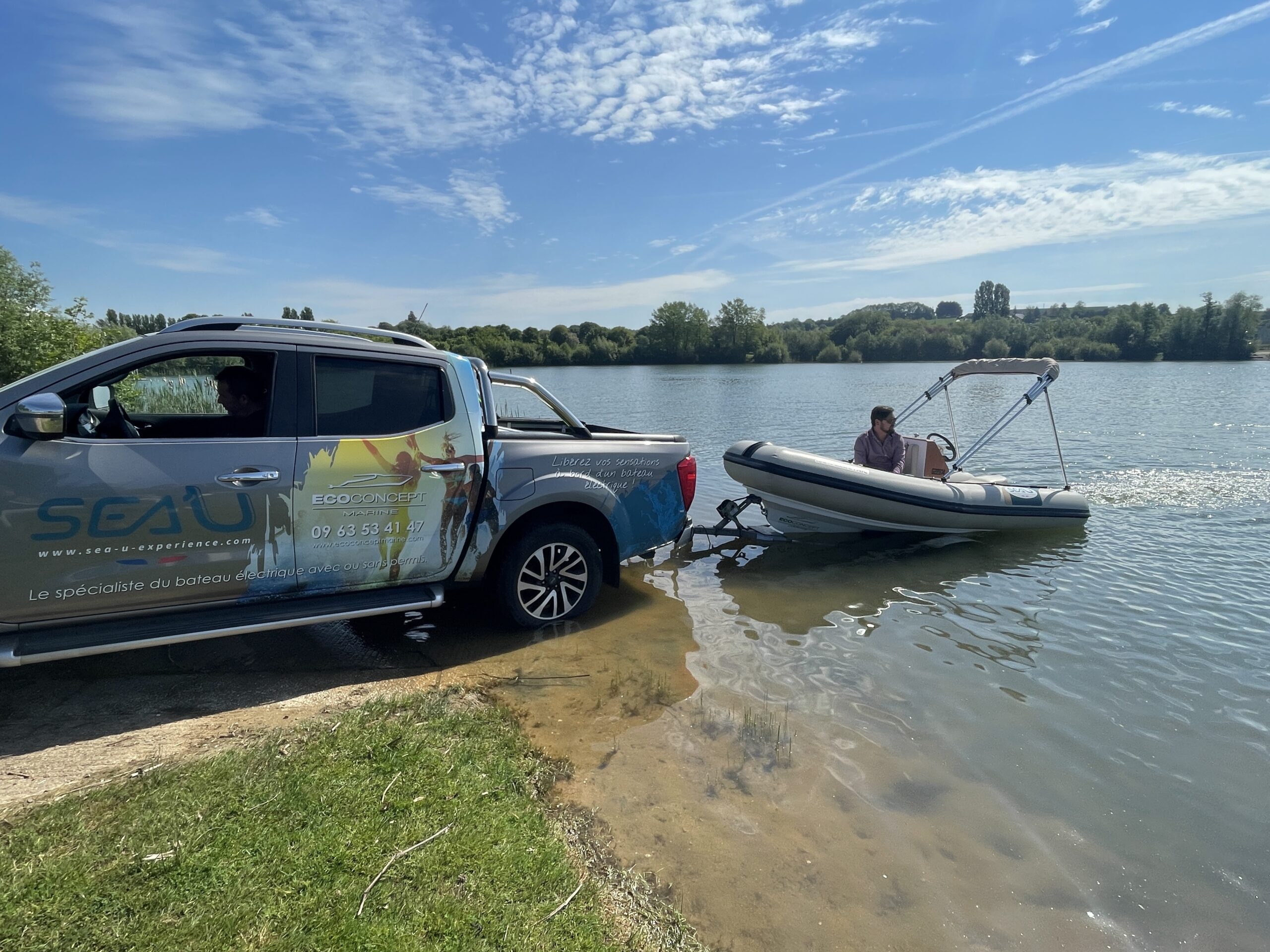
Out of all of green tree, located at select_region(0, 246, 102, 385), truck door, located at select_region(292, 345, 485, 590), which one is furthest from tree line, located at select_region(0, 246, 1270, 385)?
truck door, located at select_region(292, 345, 485, 590)

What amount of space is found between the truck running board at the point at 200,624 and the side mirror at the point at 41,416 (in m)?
0.98

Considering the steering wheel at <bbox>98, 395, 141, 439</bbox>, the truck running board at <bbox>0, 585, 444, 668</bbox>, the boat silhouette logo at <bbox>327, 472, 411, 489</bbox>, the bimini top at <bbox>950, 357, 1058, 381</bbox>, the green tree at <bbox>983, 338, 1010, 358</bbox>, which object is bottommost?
the truck running board at <bbox>0, 585, 444, 668</bbox>

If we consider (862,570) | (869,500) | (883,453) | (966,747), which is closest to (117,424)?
(966,747)

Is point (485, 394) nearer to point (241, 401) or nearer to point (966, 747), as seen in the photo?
point (241, 401)

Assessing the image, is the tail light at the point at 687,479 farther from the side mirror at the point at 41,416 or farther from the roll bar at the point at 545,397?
the side mirror at the point at 41,416

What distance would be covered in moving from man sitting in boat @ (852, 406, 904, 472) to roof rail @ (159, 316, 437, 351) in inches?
253

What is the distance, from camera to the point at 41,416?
3.19 metres

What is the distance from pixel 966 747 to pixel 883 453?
5.82 metres

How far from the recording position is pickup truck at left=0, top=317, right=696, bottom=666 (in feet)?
11.2

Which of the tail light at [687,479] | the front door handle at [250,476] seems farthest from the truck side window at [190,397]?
the tail light at [687,479]

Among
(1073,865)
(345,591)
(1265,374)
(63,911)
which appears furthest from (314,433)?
(1265,374)

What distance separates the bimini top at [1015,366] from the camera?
9.50m

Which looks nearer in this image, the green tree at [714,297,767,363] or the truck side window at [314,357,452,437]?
the truck side window at [314,357,452,437]

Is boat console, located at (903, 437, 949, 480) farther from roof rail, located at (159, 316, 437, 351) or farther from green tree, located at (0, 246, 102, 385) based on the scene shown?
green tree, located at (0, 246, 102, 385)
